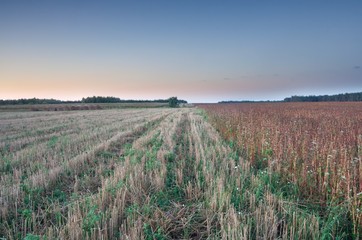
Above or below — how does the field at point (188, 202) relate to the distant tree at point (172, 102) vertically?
below

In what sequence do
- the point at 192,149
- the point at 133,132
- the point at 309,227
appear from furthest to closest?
the point at 133,132 < the point at 192,149 < the point at 309,227

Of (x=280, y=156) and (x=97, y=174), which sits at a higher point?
(x=280, y=156)

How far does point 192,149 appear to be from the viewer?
332 inches

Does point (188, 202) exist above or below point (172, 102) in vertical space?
below

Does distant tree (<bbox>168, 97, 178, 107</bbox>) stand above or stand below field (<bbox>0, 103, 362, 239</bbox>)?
above

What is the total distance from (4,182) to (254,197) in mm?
5528

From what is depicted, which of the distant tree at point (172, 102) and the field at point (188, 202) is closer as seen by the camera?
the field at point (188, 202)

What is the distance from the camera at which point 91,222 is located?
3215mm

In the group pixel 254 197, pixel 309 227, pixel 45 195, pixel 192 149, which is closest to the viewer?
pixel 309 227

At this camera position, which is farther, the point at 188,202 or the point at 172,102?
the point at 172,102

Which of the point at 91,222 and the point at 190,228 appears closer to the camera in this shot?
the point at 91,222

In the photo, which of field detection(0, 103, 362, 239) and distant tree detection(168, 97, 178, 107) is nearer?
field detection(0, 103, 362, 239)

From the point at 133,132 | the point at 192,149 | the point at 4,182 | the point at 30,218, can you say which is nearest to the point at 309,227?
the point at 30,218

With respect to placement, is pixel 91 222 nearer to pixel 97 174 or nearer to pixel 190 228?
pixel 190 228
